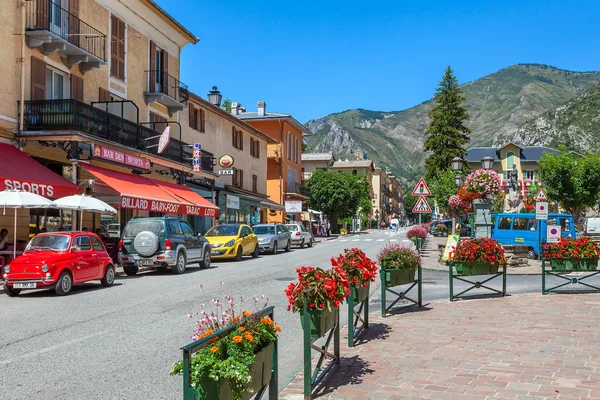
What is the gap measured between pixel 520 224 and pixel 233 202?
1924cm

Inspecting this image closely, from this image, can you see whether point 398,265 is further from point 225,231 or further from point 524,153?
point 524,153

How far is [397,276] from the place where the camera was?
375 inches

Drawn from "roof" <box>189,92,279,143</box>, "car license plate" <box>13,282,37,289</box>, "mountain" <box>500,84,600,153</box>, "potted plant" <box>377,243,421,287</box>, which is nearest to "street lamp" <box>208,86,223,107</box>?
"roof" <box>189,92,279,143</box>

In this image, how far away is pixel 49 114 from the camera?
63.6 feet

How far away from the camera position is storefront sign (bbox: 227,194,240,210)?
122ft

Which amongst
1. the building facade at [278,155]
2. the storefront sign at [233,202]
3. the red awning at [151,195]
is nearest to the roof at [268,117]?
the building facade at [278,155]

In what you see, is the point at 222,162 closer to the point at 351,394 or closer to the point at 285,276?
the point at 285,276

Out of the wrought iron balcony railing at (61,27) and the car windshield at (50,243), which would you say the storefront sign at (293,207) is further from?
the car windshield at (50,243)

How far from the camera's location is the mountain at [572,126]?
12050cm

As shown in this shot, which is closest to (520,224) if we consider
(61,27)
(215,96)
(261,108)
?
(61,27)

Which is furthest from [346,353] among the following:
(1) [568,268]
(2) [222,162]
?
(2) [222,162]

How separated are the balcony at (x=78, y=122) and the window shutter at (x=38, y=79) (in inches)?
22.2

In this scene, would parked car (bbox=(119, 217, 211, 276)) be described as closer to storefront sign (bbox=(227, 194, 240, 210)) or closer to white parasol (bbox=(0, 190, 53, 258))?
white parasol (bbox=(0, 190, 53, 258))

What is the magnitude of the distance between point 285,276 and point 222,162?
19823 millimetres
